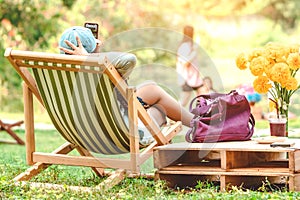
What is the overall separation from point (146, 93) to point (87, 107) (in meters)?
0.45

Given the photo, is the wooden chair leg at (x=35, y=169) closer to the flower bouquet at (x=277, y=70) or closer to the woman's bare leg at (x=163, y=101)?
the woman's bare leg at (x=163, y=101)

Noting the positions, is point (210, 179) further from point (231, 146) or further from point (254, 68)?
point (254, 68)

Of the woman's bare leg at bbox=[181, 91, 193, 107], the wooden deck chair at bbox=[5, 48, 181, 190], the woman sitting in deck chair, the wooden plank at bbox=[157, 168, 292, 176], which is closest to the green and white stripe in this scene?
the wooden deck chair at bbox=[5, 48, 181, 190]

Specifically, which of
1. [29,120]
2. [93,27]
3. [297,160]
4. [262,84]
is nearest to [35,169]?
[29,120]

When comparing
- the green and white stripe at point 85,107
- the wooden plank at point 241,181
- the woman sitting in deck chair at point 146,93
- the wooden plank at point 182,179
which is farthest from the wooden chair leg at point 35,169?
the wooden plank at point 241,181

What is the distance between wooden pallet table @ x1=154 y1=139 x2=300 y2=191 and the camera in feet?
11.9

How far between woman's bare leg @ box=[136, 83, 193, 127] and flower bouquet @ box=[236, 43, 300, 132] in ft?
1.58

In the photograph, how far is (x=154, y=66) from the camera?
15.6 meters

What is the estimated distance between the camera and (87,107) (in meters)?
3.90

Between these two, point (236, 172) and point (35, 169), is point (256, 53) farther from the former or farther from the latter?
point (35, 169)

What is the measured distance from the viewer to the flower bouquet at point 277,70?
410cm

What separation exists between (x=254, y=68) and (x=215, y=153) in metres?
0.58

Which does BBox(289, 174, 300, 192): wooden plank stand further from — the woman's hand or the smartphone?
the smartphone

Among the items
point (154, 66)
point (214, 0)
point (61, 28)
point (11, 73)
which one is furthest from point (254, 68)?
point (214, 0)
